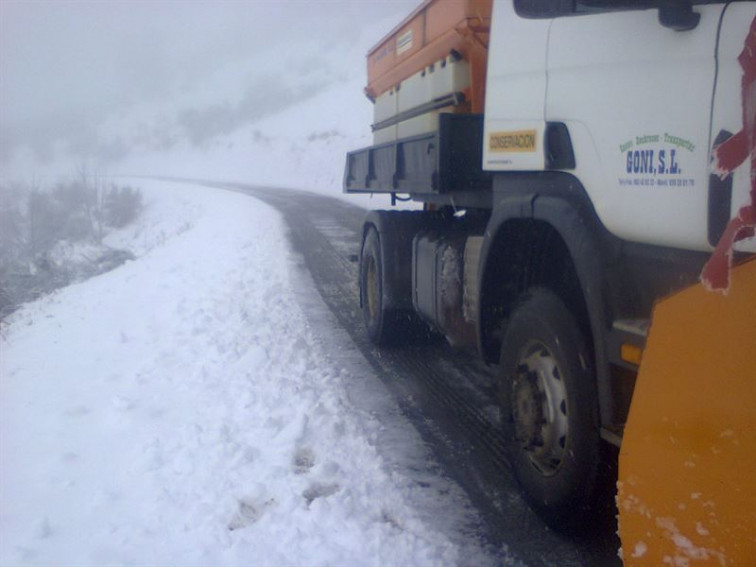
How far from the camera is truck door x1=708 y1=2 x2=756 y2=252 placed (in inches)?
80.9

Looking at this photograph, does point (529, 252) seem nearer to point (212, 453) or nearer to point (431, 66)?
point (431, 66)

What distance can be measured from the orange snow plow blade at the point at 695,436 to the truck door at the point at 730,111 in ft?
0.97

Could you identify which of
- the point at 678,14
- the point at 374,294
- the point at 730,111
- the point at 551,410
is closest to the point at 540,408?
the point at 551,410

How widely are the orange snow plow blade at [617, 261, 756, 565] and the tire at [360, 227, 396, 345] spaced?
453 cm

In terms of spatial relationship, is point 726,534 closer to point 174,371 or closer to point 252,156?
point 174,371

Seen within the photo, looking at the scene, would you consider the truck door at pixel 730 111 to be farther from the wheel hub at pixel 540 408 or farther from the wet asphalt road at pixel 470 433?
the wet asphalt road at pixel 470 433

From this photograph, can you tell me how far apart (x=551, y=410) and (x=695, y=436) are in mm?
1367

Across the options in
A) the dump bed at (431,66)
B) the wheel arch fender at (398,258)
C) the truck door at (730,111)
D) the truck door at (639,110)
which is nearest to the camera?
the truck door at (730,111)

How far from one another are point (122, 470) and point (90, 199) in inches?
1958

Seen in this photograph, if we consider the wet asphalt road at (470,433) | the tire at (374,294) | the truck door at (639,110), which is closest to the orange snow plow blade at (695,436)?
the truck door at (639,110)

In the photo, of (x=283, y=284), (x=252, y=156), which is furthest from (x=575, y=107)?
(x=252, y=156)

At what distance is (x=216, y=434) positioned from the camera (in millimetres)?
4621

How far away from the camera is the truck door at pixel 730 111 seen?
6.74 feet

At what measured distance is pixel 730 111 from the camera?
2199mm
